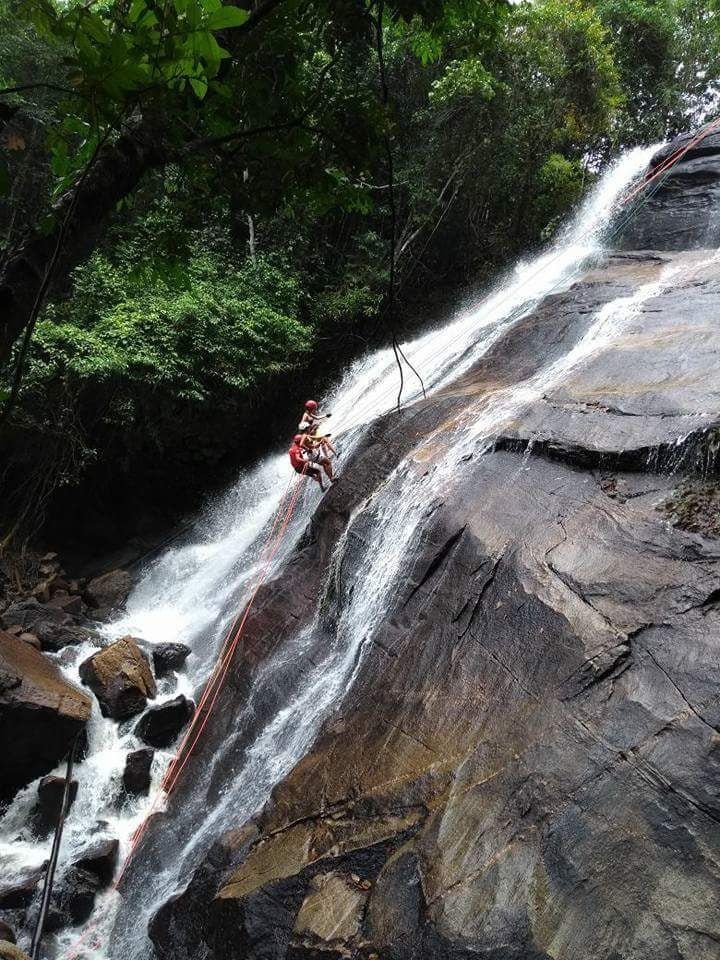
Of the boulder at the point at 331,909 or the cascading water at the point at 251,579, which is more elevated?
the cascading water at the point at 251,579

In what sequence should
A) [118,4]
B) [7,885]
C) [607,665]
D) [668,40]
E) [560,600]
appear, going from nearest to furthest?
[118,4], [607,665], [560,600], [7,885], [668,40]

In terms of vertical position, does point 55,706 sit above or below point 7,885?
above

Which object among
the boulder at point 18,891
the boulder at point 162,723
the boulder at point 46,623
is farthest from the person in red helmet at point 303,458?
the boulder at point 18,891

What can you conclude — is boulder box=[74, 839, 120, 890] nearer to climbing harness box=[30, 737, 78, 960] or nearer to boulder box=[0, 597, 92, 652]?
climbing harness box=[30, 737, 78, 960]

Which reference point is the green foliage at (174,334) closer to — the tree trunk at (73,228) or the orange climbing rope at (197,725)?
the orange climbing rope at (197,725)

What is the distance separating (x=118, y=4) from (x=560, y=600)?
4.66 m

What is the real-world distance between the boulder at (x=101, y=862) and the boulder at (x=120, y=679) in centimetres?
175

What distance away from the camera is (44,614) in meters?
9.24

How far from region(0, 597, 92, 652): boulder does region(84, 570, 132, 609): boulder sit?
1.00 meters

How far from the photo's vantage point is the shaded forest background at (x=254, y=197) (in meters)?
2.03

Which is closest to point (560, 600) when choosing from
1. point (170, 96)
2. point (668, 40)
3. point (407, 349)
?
point (170, 96)

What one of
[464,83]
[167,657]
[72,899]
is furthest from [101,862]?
[464,83]

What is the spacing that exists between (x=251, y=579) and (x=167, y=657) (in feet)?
6.04

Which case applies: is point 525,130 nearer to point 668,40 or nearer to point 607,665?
point 668,40
